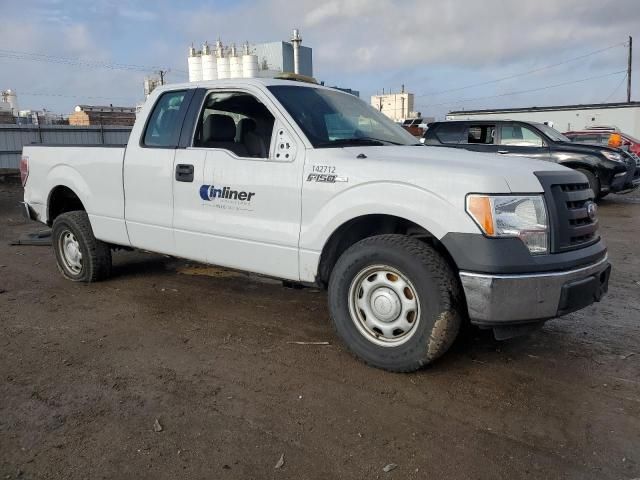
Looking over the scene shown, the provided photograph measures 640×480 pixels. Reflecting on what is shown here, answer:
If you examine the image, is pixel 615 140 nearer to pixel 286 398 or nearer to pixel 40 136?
pixel 286 398

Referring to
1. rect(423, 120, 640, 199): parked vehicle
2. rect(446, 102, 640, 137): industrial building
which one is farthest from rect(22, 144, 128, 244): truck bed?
A: rect(446, 102, 640, 137): industrial building

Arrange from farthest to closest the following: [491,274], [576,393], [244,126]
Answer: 1. [244,126]
2. [576,393]
3. [491,274]

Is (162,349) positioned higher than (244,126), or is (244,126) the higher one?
(244,126)

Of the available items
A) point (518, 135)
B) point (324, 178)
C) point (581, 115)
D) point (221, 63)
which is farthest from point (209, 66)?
point (581, 115)

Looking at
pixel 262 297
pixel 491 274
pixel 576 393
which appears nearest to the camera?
pixel 491 274

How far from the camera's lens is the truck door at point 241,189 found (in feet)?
12.7

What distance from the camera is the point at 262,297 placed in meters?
5.21

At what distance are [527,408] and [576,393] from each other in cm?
40

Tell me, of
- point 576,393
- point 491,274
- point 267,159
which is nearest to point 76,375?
point 267,159

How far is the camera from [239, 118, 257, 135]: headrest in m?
4.33

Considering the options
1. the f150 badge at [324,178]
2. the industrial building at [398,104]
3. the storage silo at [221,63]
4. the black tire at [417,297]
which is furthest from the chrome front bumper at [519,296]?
the industrial building at [398,104]

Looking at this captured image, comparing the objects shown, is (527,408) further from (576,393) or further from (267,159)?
(267,159)

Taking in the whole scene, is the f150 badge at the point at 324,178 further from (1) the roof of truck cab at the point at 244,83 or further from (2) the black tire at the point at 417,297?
(1) the roof of truck cab at the point at 244,83

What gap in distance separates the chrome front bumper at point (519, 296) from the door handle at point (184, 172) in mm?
2340
